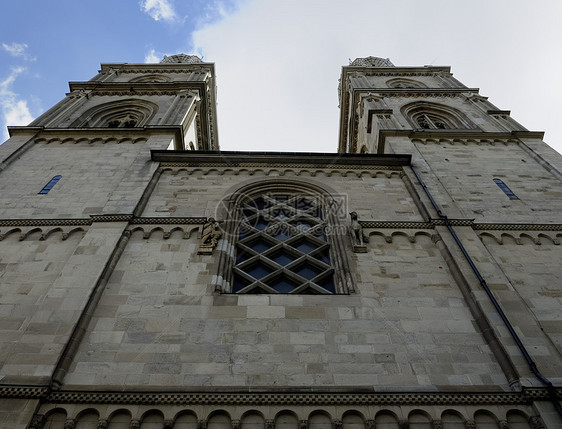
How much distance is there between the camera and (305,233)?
34.0 feet

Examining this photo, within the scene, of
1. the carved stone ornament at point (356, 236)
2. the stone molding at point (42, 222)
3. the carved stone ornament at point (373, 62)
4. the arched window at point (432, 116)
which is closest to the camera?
the carved stone ornament at point (356, 236)

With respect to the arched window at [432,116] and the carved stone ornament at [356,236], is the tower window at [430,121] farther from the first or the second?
the carved stone ornament at [356,236]

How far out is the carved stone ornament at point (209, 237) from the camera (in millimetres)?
9023

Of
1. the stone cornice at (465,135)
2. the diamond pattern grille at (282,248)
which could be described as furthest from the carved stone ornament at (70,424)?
the stone cornice at (465,135)

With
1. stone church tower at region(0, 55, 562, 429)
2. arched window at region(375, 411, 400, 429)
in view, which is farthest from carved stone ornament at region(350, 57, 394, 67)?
arched window at region(375, 411, 400, 429)

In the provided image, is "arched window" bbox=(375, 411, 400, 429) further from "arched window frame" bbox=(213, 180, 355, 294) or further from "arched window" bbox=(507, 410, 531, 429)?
"arched window frame" bbox=(213, 180, 355, 294)

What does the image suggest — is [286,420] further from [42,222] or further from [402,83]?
[402,83]

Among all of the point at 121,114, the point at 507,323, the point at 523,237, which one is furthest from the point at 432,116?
the point at 121,114

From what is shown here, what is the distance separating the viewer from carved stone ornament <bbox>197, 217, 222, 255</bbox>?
9.02 m

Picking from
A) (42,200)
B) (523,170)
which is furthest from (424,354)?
(42,200)

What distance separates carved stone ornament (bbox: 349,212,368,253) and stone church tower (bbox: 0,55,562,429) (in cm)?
5

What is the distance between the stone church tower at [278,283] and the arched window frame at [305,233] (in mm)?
54

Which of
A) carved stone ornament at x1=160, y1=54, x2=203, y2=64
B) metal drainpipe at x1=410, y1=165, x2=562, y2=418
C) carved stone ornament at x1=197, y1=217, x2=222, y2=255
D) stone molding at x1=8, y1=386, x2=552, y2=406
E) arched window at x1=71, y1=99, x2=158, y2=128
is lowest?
stone molding at x1=8, y1=386, x2=552, y2=406

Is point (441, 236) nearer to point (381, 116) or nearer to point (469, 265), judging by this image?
point (469, 265)
